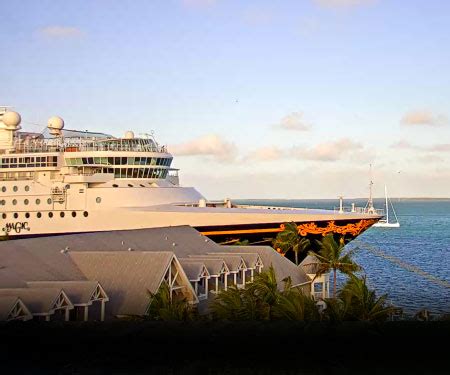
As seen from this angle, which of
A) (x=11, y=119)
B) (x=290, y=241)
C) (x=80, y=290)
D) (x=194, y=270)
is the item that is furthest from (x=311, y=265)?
(x=11, y=119)

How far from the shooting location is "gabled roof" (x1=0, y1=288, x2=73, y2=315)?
82.2 ft

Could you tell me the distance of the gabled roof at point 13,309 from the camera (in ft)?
76.8

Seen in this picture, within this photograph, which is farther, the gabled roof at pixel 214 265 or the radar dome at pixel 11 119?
the radar dome at pixel 11 119

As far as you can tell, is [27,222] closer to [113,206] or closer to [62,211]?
[62,211]

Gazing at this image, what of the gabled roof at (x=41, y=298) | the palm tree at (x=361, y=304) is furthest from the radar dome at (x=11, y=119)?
the palm tree at (x=361, y=304)

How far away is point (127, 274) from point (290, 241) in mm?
24890

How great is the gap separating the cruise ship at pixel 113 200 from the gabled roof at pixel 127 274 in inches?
802

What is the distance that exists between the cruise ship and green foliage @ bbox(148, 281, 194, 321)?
2614 centimetres

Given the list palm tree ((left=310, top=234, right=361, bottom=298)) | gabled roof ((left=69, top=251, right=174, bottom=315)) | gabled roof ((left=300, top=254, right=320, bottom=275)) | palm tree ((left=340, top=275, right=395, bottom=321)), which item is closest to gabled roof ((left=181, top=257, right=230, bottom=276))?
gabled roof ((left=69, top=251, right=174, bottom=315))

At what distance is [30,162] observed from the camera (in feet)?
195

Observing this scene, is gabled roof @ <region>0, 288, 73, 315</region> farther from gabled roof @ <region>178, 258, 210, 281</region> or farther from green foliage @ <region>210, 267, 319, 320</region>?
gabled roof @ <region>178, 258, 210, 281</region>

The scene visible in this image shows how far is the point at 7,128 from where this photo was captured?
64062mm

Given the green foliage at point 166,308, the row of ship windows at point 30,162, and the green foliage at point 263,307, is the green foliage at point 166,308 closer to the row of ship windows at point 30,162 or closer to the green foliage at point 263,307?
the green foliage at point 263,307

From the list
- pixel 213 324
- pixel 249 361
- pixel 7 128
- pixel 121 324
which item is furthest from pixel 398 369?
pixel 7 128
